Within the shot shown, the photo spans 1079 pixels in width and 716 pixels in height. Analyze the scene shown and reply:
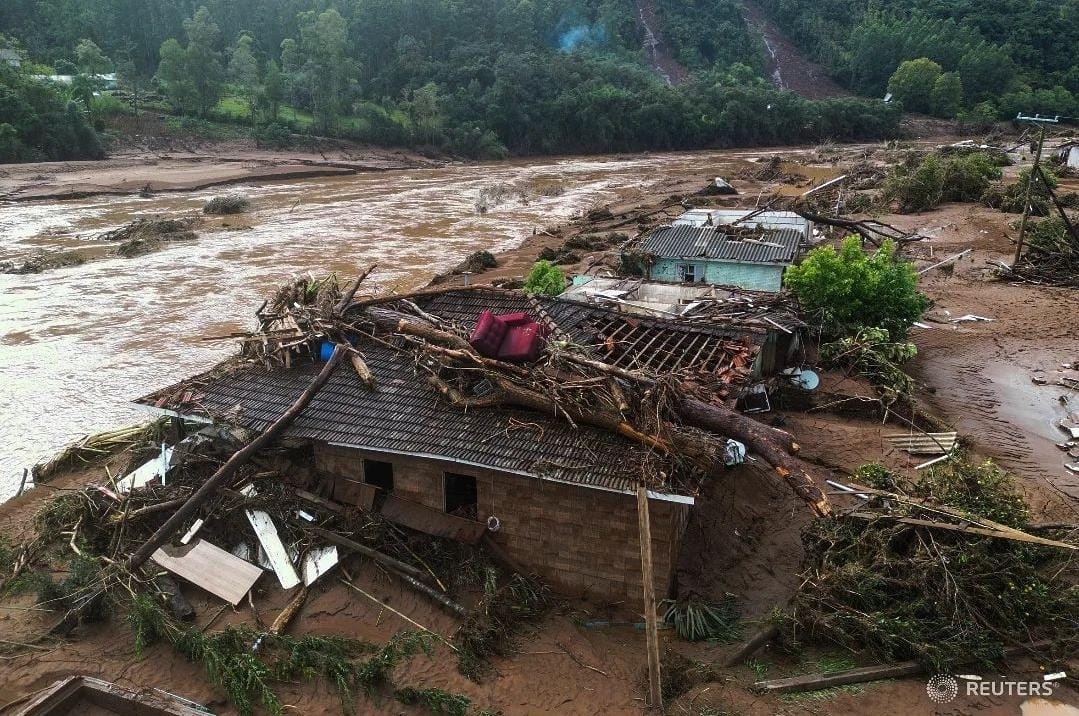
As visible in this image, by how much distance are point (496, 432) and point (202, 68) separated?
5929cm

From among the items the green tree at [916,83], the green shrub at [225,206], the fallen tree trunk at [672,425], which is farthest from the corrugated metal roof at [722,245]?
the green tree at [916,83]

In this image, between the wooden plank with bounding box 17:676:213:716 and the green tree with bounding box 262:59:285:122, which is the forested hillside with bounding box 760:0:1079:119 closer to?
the green tree with bounding box 262:59:285:122

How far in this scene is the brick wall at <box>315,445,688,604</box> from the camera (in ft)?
25.6

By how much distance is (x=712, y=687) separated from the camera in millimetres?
6996

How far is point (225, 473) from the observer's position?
28.9 ft

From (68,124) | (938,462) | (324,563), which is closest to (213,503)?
(324,563)

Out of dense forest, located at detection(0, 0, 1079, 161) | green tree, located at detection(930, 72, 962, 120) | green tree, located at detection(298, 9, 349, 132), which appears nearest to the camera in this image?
dense forest, located at detection(0, 0, 1079, 161)

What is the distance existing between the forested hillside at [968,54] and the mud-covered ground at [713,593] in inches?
3057

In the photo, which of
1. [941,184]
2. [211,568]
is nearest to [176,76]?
[941,184]

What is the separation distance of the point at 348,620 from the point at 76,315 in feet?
61.2

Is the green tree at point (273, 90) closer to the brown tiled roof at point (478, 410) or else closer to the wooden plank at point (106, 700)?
the brown tiled roof at point (478, 410)

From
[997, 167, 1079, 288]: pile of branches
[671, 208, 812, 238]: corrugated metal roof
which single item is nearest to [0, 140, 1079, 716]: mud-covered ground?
[997, 167, 1079, 288]: pile of branches

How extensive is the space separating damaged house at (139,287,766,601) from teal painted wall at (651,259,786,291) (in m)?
7.61

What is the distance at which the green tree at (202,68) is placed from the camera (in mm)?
54438
